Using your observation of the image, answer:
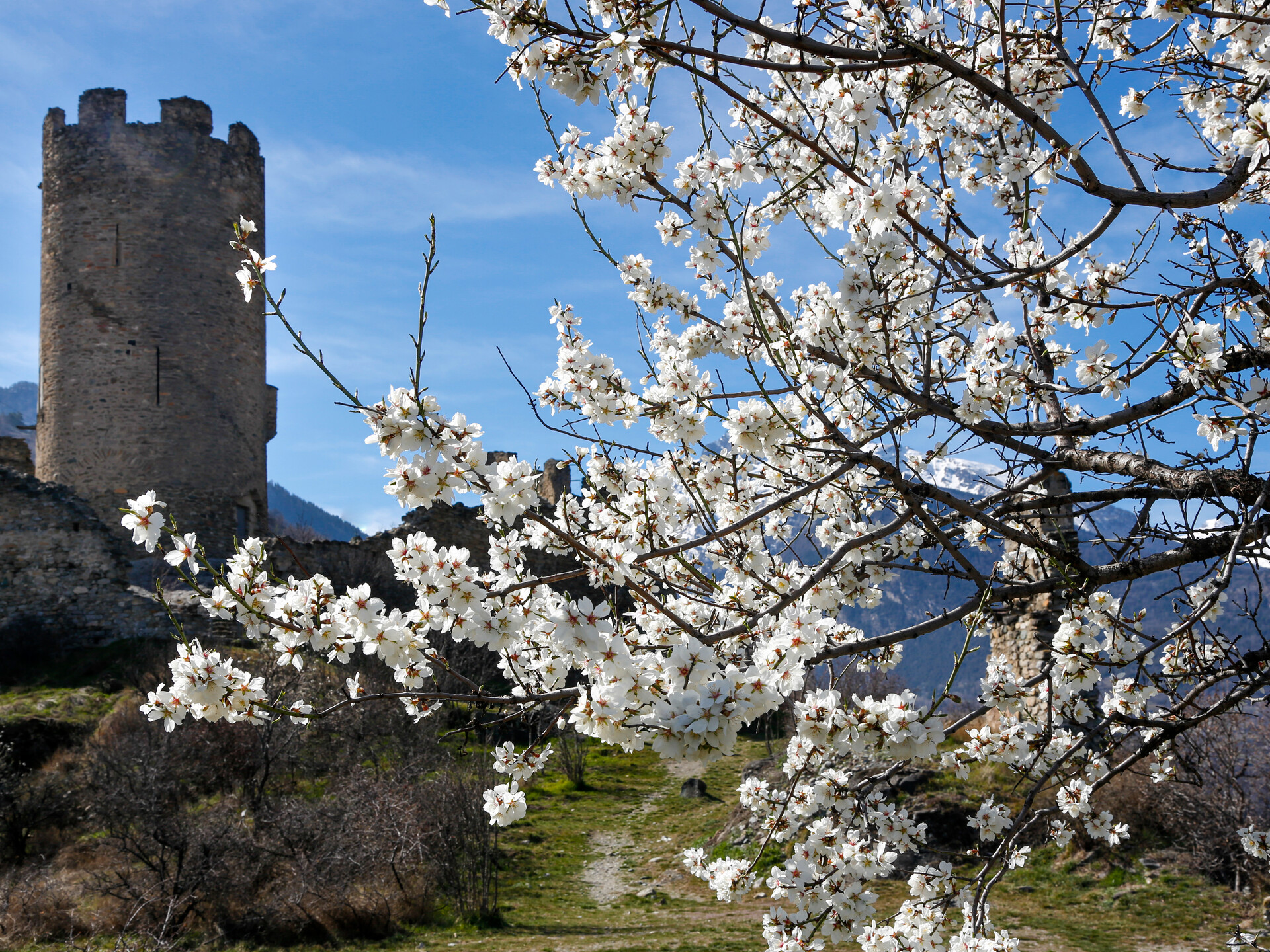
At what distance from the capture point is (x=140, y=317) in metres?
18.3

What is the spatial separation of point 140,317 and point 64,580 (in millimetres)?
6063

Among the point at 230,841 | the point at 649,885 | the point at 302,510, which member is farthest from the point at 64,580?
the point at 302,510

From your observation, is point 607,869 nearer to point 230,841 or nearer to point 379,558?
point 230,841

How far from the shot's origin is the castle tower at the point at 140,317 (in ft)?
59.7

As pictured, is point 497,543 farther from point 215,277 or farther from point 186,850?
point 215,277

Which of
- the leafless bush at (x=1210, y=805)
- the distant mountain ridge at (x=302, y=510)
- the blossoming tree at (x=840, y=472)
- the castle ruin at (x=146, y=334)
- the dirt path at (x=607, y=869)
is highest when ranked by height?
the distant mountain ridge at (x=302, y=510)

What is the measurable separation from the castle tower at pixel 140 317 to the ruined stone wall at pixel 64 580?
2.36 meters

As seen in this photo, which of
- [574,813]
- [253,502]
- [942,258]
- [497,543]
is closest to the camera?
[497,543]

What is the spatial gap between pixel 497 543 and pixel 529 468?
2.31 feet

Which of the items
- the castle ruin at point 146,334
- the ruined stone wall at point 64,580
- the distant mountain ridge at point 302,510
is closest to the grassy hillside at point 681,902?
the castle ruin at point 146,334

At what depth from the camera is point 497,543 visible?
11.2 ft

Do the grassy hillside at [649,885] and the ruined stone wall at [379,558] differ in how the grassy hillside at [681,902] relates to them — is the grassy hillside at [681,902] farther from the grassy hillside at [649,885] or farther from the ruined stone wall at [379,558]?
the ruined stone wall at [379,558]

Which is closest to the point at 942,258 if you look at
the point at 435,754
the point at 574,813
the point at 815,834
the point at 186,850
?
the point at 815,834

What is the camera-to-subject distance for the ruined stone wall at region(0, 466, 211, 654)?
48.8 feet
